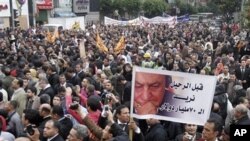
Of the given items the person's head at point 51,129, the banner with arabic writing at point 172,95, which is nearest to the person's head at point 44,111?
the person's head at point 51,129

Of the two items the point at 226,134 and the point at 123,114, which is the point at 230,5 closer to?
the point at 123,114

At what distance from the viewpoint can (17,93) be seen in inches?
388

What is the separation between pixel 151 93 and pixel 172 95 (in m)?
0.26

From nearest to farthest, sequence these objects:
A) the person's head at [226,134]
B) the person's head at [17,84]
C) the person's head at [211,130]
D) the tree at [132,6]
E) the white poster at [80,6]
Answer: the person's head at [211,130] < the person's head at [226,134] < the person's head at [17,84] < the white poster at [80,6] < the tree at [132,6]

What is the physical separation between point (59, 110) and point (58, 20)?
3893cm

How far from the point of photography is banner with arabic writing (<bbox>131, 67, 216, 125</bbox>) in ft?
22.3

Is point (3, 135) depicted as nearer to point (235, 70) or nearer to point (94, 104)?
point (94, 104)

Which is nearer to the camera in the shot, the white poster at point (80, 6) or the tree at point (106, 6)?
the white poster at point (80, 6)

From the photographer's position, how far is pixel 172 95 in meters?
6.95

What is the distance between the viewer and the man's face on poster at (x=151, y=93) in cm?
697

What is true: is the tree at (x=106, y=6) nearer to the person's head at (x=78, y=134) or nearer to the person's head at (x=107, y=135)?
the person's head at (x=107, y=135)

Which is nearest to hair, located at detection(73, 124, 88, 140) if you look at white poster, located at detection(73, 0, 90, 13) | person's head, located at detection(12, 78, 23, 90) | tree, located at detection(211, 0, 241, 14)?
person's head, located at detection(12, 78, 23, 90)

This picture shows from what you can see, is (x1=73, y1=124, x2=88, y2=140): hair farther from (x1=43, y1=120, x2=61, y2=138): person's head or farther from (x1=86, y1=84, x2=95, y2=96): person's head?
(x1=86, y1=84, x2=95, y2=96): person's head

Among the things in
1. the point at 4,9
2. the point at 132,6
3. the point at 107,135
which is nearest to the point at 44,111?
the point at 107,135
